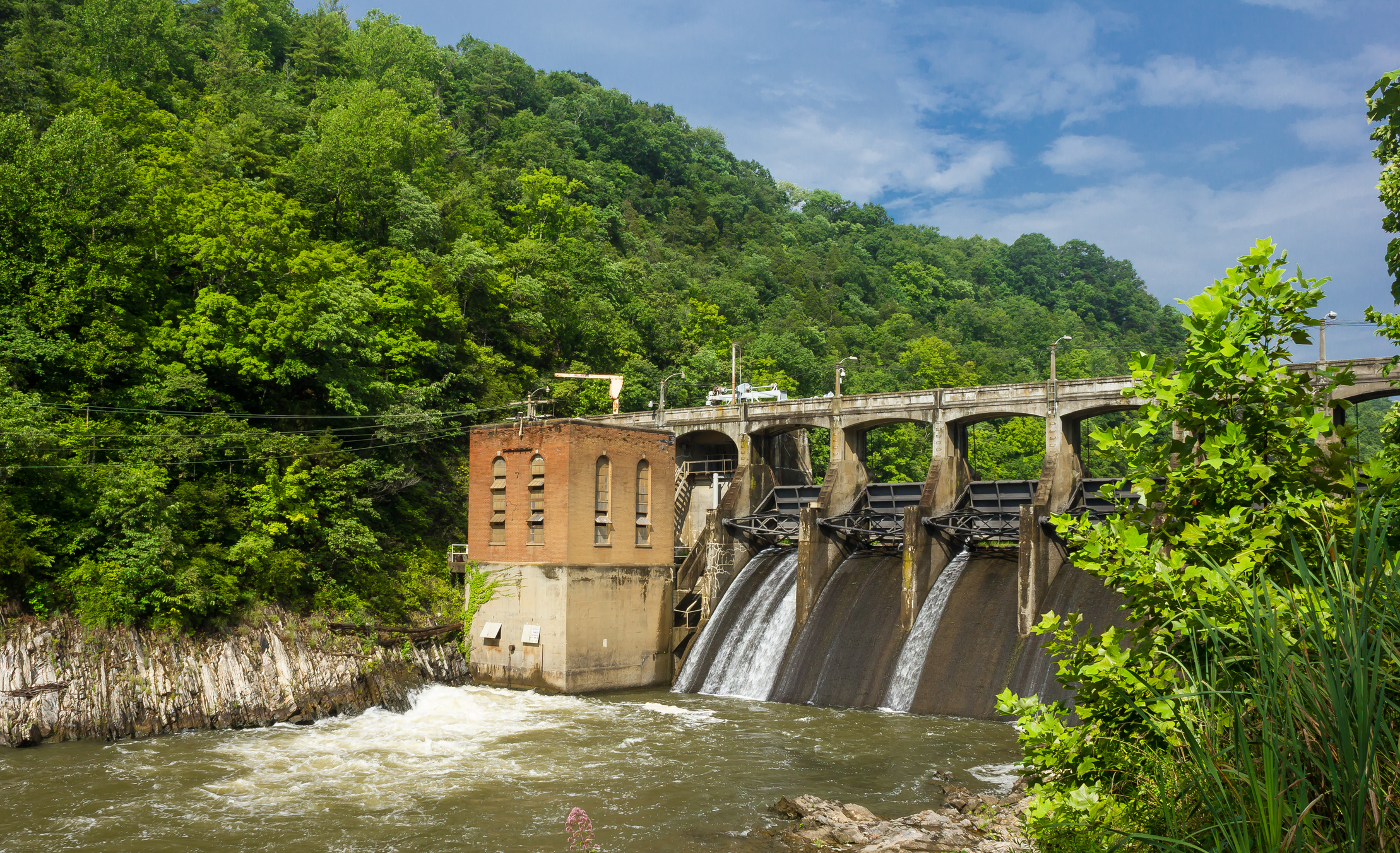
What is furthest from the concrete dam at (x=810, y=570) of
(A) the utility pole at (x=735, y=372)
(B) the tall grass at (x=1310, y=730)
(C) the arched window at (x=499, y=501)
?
(B) the tall grass at (x=1310, y=730)

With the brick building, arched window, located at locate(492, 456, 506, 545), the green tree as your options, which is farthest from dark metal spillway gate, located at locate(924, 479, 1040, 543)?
the green tree

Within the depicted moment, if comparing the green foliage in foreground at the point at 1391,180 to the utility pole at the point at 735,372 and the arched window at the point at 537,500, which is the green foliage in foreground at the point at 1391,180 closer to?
the arched window at the point at 537,500

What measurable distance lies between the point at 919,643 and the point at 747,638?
6.18 metres

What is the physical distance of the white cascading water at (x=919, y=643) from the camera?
93.3ft

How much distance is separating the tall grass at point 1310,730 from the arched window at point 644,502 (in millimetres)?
28306

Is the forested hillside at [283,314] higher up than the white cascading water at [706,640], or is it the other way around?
the forested hillside at [283,314]

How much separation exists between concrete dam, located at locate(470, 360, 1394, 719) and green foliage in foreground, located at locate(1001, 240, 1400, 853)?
66.5ft

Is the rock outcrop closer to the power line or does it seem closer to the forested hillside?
the forested hillside

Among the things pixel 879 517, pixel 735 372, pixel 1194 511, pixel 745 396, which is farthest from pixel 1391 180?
pixel 735 372

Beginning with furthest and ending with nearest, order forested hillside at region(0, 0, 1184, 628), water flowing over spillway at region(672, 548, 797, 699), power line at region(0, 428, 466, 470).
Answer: water flowing over spillway at region(672, 548, 797, 699)
forested hillside at region(0, 0, 1184, 628)
power line at region(0, 428, 466, 470)

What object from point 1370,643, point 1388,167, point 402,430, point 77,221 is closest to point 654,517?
point 402,430

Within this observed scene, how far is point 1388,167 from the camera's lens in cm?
1495

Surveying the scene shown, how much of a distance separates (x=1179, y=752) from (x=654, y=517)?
27916 millimetres

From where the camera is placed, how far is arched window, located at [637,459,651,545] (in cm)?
3378
